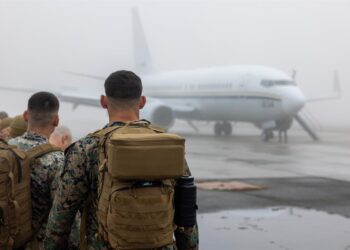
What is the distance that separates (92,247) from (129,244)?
0.31 m

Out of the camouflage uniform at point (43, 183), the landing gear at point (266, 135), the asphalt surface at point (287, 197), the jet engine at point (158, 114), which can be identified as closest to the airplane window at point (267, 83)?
the landing gear at point (266, 135)

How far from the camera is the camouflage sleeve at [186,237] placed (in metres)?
2.74

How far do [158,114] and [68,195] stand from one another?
24535mm

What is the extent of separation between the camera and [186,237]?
2752 millimetres

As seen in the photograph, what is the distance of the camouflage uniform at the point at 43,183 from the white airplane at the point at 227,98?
2186 centimetres

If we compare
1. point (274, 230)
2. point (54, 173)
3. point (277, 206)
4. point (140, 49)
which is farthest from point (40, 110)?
point (140, 49)

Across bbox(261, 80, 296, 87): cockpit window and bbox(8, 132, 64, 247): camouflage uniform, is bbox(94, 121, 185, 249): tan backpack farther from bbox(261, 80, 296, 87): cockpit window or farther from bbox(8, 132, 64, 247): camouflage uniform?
bbox(261, 80, 296, 87): cockpit window

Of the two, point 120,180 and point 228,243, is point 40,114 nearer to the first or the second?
point 120,180

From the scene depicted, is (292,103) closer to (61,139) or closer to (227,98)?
(227,98)

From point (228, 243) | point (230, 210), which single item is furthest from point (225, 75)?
A: point (228, 243)

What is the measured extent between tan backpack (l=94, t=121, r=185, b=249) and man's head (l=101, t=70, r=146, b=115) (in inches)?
13.2

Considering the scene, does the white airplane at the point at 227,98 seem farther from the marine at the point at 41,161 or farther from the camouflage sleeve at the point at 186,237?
the camouflage sleeve at the point at 186,237

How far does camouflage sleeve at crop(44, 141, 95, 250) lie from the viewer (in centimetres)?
265

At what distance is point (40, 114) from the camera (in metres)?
3.33
